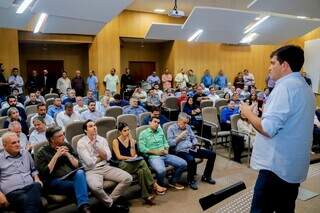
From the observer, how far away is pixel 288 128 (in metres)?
1.58

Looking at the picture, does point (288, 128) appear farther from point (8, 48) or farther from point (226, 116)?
point (8, 48)

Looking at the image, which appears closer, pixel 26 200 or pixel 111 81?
pixel 26 200

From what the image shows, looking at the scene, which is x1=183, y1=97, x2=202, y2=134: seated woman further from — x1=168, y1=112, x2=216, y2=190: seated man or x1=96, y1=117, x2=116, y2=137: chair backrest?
x1=96, y1=117, x2=116, y2=137: chair backrest

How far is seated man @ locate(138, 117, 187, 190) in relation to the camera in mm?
4148

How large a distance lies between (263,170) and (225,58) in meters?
14.4

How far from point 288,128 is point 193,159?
9.48ft

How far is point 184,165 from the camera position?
4211 mm

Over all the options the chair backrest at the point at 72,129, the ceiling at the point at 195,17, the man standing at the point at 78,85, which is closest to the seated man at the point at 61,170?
the chair backrest at the point at 72,129

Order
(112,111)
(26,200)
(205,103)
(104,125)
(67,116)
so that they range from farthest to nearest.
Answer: (205,103)
(112,111)
(67,116)
(104,125)
(26,200)

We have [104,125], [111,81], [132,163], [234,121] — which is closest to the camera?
[132,163]

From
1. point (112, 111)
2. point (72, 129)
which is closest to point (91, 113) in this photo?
point (112, 111)

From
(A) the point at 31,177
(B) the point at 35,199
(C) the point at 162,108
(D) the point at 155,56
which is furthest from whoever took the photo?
(D) the point at 155,56

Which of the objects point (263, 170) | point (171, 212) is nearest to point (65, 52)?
point (171, 212)

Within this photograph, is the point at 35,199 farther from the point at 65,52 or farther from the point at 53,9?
the point at 65,52
